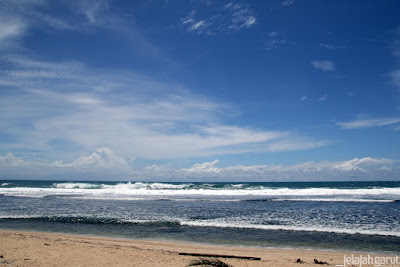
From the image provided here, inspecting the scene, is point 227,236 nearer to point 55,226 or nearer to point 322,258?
point 322,258

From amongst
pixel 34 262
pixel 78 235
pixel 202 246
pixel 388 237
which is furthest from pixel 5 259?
pixel 388 237

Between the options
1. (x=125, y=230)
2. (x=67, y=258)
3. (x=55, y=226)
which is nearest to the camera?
(x=67, y=258)

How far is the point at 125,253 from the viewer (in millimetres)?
8867

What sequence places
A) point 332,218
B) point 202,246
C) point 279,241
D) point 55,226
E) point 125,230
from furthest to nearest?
1. point 332,218
2. point 55,226
3. point 125,230
4. point 279,241
5. point 202,246

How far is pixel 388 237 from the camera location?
11297 millimetres

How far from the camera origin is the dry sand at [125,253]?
7750mm

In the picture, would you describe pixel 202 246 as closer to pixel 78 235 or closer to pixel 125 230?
pixel 125 230

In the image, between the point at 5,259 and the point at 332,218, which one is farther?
the point at 332,218

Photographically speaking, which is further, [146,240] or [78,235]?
[78,235]

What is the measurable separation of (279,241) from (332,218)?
762 cm

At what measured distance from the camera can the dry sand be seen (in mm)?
7750

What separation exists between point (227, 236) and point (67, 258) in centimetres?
711

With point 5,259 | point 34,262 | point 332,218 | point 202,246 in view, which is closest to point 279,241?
point 202,246

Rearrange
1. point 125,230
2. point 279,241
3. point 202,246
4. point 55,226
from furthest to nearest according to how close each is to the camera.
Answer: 1. point 55,226
2. point 125,230
3. point 279,241
4. point 202,246
